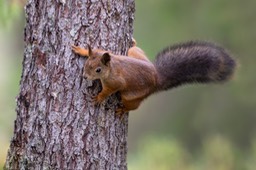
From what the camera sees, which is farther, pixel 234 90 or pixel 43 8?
Result: pixel 234 90

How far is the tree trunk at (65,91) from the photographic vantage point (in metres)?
3.36

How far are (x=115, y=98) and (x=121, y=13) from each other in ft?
1.33

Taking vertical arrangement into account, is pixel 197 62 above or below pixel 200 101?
below

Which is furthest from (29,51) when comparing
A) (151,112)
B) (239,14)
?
(151,112)

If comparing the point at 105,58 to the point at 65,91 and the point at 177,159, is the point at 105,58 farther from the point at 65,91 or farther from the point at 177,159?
the point at 177,159

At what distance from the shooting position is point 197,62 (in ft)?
12.3

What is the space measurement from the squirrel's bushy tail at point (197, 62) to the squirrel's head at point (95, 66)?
0.46m

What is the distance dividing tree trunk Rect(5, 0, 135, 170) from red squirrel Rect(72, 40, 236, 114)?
0.06 meters

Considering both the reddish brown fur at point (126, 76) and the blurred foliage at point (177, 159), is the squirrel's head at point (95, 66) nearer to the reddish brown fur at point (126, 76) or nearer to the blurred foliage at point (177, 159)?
the reddish brown fur at point (126, 76)

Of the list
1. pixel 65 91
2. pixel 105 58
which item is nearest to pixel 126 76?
pixel 105 58

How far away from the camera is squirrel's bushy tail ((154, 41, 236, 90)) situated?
3729 mm

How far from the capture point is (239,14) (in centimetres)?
747

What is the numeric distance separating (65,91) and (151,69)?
44cm

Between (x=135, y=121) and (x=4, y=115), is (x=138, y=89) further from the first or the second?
(x=135, y=121)
